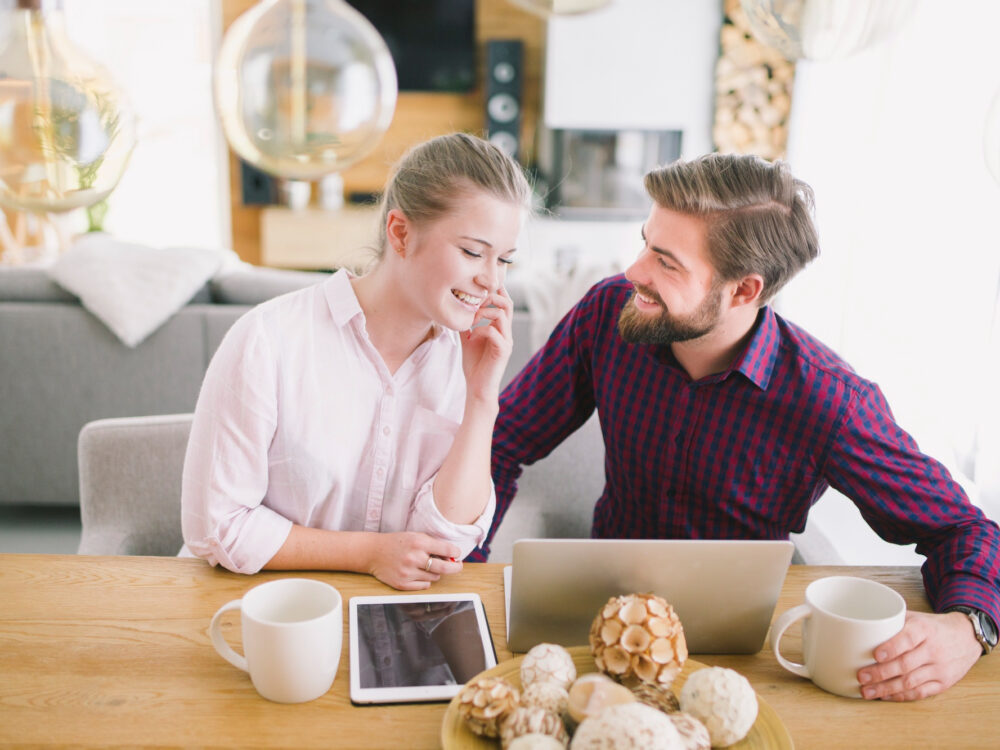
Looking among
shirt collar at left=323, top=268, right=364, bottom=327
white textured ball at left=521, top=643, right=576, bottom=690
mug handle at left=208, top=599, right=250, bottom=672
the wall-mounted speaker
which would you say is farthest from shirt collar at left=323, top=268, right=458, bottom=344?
the wall-mounted speaker

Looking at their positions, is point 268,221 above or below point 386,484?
below

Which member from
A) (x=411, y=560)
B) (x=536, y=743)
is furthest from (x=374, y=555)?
(x=536, y=743)

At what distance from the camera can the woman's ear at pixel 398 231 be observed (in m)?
1.26

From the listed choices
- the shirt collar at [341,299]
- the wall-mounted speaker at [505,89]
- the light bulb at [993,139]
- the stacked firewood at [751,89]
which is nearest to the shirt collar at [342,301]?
the shirt collar at [341,299]

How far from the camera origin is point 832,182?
11.6 feet

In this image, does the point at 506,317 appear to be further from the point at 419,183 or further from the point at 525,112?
the point at 525,112

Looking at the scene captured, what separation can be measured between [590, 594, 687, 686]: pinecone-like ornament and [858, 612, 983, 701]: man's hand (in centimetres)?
23

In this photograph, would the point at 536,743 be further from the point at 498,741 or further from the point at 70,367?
the point at 70,367

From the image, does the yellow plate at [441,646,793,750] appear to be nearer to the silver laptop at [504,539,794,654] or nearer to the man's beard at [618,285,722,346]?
the silver laptop at [504,539,794,654]

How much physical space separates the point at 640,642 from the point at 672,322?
61 centimetres

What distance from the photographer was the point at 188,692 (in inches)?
33.7

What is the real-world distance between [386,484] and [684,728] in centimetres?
65

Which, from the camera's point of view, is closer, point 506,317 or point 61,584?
point 61,584

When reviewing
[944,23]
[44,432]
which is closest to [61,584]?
[44,432]
